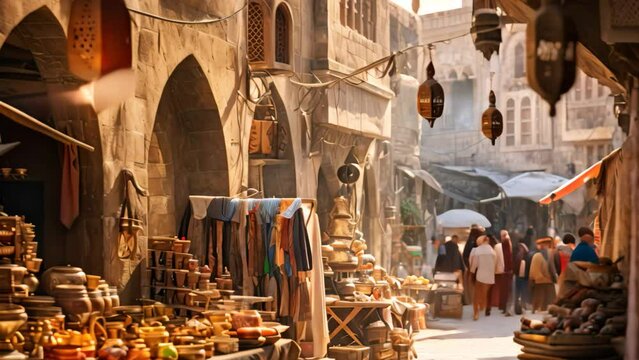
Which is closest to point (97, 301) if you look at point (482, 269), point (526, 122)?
point (482, 269)

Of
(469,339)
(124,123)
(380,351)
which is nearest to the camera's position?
(124,123)

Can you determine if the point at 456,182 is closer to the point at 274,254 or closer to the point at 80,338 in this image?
the point at 274,254

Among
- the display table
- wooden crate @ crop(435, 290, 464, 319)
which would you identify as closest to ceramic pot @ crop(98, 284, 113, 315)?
the display table

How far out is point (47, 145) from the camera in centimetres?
1115

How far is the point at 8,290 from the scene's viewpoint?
857 centimetres

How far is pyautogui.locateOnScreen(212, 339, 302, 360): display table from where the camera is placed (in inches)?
404

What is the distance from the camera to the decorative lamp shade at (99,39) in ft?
19.7

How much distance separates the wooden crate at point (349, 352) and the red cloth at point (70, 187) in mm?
4372

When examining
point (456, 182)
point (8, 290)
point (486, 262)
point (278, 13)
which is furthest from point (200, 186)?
point (456, 182)

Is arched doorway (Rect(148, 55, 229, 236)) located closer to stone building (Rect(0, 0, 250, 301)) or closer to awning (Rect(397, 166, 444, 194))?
stone building (Rect(0, 0, 250, 301))

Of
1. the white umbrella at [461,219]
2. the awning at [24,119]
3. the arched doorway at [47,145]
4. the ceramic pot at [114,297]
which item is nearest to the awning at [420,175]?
the white umbrella at [461,219]

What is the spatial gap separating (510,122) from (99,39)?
34.5m

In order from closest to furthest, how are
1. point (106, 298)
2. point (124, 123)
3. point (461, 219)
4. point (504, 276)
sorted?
1. point (106, 298)
2. point (124, 123)
3. point (504, 276)
4. point (461, 219)

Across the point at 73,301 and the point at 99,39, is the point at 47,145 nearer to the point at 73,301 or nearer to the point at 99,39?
the point at 73,301
